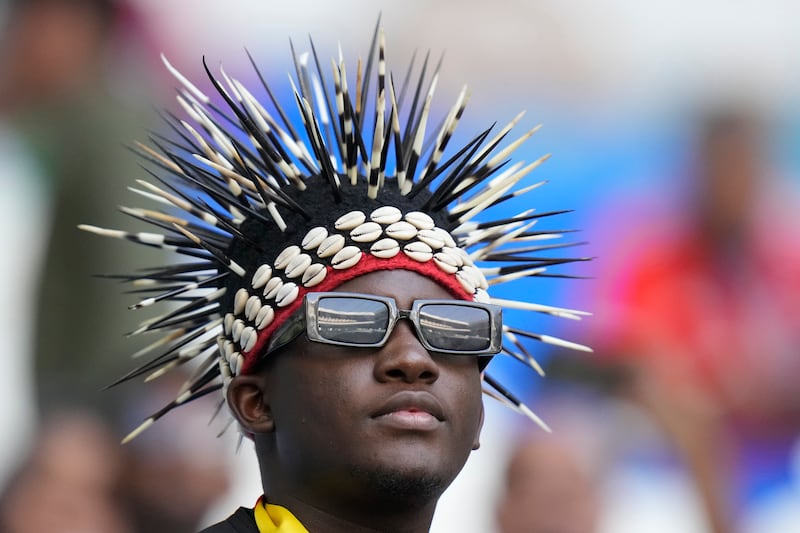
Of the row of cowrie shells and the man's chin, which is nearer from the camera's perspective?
the man's chin

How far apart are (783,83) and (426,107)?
12.5ft

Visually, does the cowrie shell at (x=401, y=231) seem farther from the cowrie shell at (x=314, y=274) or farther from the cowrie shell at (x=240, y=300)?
the cowrie shell at (x=240, y=300)

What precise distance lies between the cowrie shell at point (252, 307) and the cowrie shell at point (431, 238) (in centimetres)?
48

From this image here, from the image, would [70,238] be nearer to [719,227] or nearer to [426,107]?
[426,107]

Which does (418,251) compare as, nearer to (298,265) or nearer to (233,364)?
(298,265)

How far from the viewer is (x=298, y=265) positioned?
3.61 m

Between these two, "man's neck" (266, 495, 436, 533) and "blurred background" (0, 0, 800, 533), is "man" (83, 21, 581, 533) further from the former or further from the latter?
"blurred background" (0, 0, 800, 533)

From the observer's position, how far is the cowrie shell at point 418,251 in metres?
3.63

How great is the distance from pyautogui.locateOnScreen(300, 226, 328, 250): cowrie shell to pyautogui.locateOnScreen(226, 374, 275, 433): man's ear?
1.27ft

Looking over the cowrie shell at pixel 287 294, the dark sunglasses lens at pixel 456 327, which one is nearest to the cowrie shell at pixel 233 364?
the cowrie shell at pixel 287 294

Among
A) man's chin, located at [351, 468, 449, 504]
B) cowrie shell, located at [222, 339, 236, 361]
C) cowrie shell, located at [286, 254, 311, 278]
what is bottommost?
man's chin, located at [351, 468, 449, 504]

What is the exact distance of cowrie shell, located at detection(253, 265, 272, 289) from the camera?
3.66m

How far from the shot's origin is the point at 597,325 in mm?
6199

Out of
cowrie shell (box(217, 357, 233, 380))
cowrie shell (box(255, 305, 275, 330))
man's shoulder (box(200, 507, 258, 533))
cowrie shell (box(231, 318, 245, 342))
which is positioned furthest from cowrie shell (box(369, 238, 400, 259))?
man's shoulder (box(200, 507, 258, 533))
